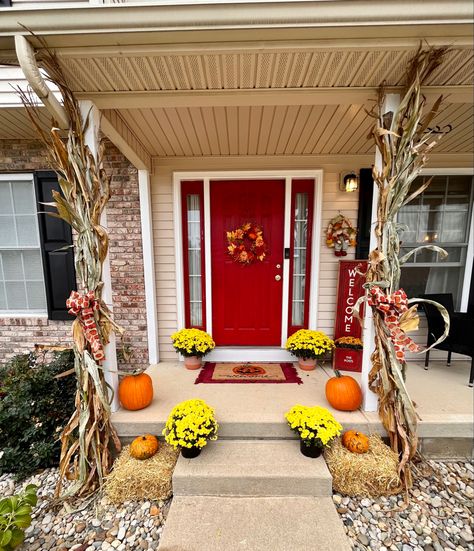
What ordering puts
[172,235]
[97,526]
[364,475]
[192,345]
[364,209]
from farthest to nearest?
[172,235]
[364,209]
[192,345]
[364,475]
[97,526]

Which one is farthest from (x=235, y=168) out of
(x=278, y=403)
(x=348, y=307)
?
(x=278, y=403)

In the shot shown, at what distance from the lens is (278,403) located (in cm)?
204

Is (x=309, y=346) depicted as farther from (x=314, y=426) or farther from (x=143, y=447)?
(x=143, y=447)

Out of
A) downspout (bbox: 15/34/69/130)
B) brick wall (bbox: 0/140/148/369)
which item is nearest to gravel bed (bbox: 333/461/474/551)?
brick wall (bbox: 0/140/148/369)

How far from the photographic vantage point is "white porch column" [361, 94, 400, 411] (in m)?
1.62

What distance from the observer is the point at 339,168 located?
2744mm

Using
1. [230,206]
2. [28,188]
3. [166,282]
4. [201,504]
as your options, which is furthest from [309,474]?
[28,188]

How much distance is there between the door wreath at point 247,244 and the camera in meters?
2.84

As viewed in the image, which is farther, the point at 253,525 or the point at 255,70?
the point at 255,70

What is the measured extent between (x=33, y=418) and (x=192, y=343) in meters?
1.35

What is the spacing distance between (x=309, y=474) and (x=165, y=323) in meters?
2.05

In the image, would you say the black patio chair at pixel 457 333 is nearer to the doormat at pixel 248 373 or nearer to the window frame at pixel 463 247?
the window frame at pixel 463 247

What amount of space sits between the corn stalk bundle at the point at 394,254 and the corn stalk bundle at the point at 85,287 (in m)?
1.77

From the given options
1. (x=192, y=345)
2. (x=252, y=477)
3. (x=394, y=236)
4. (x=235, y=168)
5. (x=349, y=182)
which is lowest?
(x=252, y=477)
